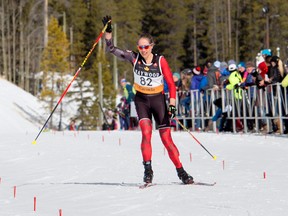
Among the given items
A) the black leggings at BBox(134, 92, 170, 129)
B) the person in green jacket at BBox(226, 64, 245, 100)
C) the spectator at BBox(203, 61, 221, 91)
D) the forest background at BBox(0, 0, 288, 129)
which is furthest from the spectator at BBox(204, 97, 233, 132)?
the forest background at BBox(0, 0, 288, 129)

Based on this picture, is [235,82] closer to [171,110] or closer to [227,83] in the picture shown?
[227,83]

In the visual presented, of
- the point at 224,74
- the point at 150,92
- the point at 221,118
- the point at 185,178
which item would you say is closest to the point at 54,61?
the point at 224,74

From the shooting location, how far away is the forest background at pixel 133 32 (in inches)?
2677

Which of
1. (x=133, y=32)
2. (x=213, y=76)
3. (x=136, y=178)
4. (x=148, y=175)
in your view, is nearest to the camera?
(x=148, y=175)

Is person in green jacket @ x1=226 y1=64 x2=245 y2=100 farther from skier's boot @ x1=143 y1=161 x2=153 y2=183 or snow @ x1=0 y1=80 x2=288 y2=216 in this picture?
skier's boot @ x1=143 y1=161 x2=153 y2=183

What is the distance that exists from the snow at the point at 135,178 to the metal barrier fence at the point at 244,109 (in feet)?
2.42

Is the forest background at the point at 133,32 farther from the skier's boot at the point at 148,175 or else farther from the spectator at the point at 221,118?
the skier's boot at the point at 148,175

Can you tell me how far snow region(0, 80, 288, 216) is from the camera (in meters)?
6.73

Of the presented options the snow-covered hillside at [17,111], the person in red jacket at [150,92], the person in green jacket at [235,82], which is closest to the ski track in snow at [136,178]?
the person in red jacket at [150,92]

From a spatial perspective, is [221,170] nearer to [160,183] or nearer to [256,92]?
[160,183]

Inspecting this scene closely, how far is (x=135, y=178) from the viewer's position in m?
9.56

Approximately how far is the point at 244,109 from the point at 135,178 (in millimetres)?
9400

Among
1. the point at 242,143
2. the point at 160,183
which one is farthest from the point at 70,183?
the point at 242,143

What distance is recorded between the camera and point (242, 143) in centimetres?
1532
